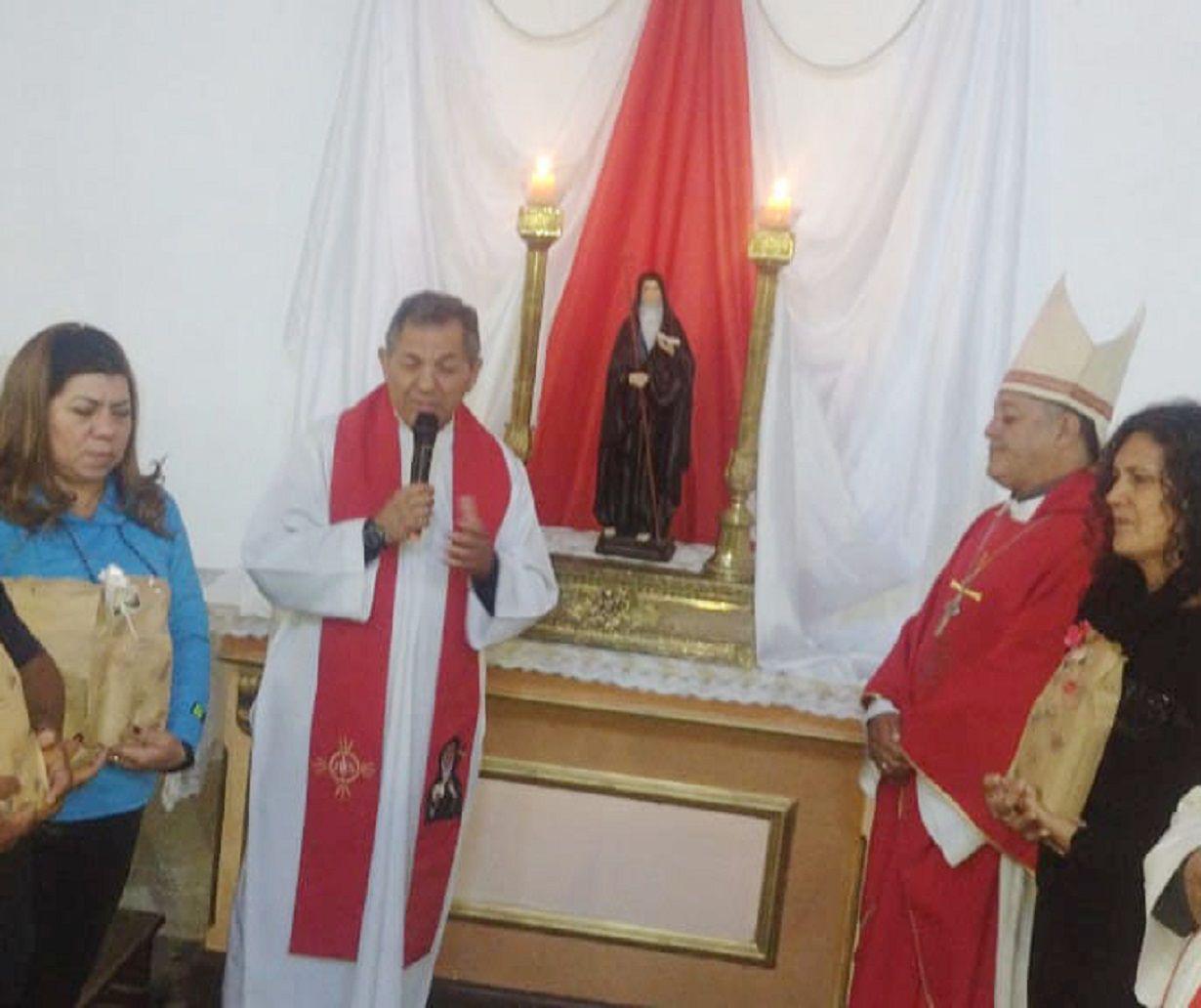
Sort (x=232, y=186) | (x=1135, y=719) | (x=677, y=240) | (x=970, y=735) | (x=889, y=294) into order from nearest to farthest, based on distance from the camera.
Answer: (x=1135, y=719), (x=970, y=735), (x=889, y=294), (x=677, y=240), (x=232, y=186)

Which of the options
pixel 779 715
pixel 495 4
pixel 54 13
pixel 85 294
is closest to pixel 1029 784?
pixel 779 715

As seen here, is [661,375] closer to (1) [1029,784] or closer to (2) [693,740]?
(2) [693,740]

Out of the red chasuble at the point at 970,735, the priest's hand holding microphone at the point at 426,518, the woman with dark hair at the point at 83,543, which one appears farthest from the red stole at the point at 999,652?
the woman with dark hair at the point at 83,543

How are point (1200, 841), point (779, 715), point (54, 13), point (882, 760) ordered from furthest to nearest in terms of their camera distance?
point (54, 13) → point (779, 715) → point (882, 760) → point (1200, 841)

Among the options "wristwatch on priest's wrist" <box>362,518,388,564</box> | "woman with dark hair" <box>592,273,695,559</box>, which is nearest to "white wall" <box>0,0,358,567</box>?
"woman with dark hair" <box>592,273,695,559</box>

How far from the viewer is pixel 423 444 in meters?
2.48

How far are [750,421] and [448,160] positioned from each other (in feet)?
3.43

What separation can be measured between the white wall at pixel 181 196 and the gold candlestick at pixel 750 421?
51.7 inches

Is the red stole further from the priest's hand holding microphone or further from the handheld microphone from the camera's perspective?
the handheld microphone

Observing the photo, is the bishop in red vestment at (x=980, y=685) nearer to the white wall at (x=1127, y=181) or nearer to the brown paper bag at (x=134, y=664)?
the white wall at (x=1127, y=181)

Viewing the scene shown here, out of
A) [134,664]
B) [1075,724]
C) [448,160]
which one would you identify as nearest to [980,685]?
[1075,724]

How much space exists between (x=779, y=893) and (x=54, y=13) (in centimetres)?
307

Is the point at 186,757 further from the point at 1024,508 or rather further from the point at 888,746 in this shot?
the point at 1024,508

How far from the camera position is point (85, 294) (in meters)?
3.71
